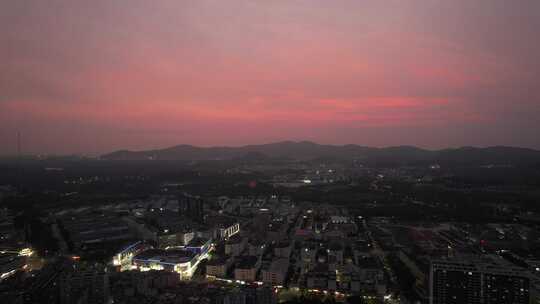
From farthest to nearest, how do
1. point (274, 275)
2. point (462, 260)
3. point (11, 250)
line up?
point (11, 250), point (274, 275), point (462, 260)

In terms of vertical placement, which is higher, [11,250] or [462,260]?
[462,260]

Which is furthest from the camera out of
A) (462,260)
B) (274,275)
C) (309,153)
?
(309,153)

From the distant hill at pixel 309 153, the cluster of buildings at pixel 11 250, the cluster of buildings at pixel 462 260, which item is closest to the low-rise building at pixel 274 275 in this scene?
the cluster of buildings at pixel 462 260

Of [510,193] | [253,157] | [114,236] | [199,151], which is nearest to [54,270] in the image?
[114,236]

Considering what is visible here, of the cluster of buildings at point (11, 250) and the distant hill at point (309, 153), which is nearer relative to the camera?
the cluster of buildings at point (11, 250)

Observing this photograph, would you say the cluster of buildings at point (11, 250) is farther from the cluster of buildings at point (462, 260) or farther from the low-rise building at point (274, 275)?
the cluster of buildings at point (462, 260)

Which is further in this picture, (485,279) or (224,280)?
(224,280)

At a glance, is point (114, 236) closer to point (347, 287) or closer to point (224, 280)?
point (224, 280)

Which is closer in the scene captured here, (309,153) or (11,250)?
(11,250)

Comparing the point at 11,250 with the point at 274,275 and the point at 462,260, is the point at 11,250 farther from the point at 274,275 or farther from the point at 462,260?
the point at 462,260

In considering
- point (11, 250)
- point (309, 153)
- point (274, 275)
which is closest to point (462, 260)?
point (274, 275)

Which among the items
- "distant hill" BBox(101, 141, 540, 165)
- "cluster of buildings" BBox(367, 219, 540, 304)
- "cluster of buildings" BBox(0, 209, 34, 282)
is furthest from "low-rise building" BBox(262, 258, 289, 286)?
"distant hill" BBox(101, 141, 540, 165)
